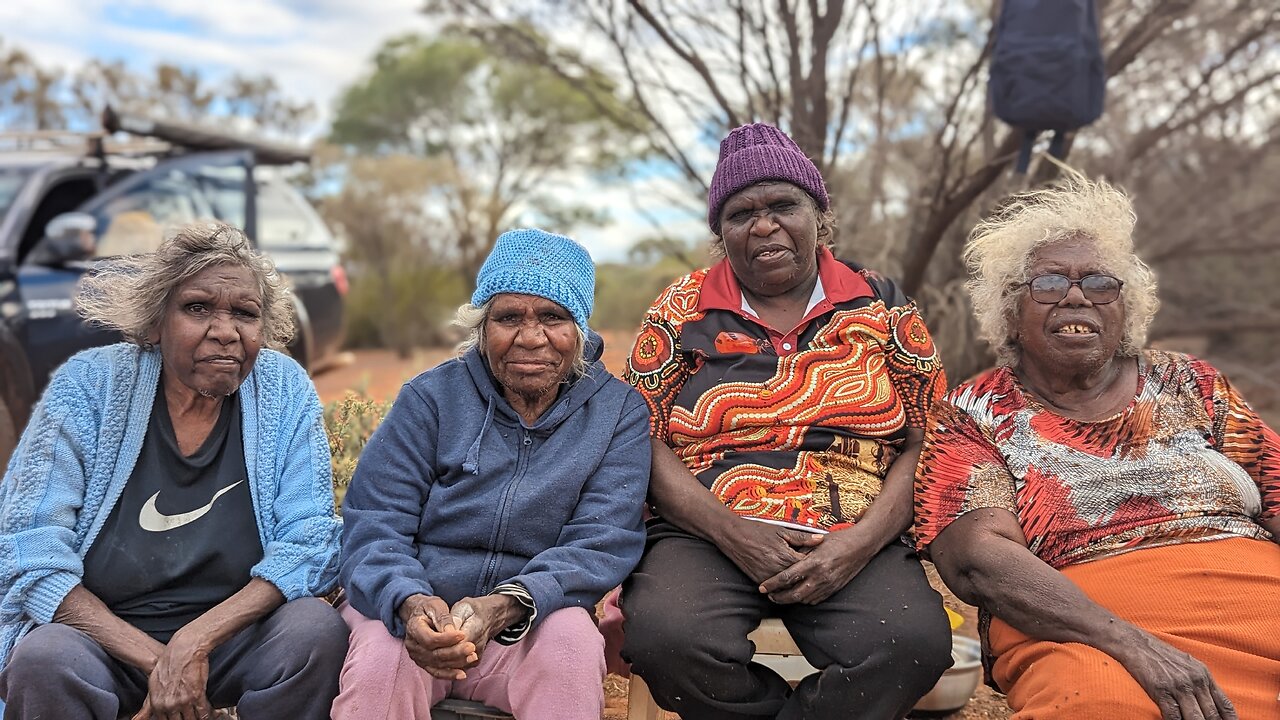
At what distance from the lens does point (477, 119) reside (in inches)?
1007

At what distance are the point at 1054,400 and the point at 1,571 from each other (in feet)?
8.71

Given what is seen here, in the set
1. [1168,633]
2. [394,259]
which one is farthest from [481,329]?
[394,259]

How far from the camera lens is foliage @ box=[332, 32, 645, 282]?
23.6 m

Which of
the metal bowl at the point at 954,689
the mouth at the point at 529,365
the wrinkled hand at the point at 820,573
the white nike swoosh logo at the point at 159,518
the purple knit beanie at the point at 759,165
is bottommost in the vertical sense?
the metal bowl at the point at 954,689

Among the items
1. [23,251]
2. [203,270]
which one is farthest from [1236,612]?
[23,251]

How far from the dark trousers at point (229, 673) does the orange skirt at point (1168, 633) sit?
64.6 inches

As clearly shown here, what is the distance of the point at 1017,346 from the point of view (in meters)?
2.84

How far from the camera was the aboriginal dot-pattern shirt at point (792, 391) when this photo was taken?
2736mm

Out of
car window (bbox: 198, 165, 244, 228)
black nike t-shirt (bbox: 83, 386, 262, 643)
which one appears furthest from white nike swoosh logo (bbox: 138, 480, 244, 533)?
car window (bbox: 198, 165, 244, 228)

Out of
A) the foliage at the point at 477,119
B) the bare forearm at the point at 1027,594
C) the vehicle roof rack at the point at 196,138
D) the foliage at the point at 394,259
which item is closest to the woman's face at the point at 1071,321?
the bare forearm at the point at 1027,594

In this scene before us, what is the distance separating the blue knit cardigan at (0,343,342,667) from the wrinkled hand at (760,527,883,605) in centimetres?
116

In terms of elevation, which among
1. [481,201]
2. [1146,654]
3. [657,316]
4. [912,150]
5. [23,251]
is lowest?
[1146,654]

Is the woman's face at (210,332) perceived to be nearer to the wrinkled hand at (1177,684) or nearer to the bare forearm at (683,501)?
the bare forearm at (683,501)

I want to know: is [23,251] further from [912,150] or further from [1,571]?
[912,150]
